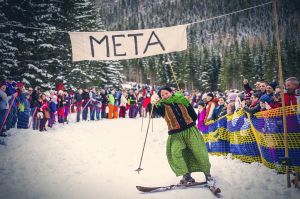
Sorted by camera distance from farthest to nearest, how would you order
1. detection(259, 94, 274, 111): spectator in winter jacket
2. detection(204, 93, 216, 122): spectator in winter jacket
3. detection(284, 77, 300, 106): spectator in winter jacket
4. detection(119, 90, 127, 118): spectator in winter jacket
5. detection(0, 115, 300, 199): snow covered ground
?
detection(119, 90, 127, 118): spectator in winter jacket, detection(204, 93, 216, 122): spectator in winter jacket, detection(259, 94, 274, 111): spectator in winter jacket, detection(284, 77, 300, 106): spectator in winter jacket, detection(0, 115, 300, 199): snow covered ground

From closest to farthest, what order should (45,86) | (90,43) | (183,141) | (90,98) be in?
(183,141) < (90,43) < (90,98) < (45,86)

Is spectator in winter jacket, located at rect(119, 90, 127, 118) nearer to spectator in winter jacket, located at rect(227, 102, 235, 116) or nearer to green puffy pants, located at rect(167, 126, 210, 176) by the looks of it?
spectator in winter jacket, located at rect(227, 102, 235, 116)

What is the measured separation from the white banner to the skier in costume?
214 centimetres

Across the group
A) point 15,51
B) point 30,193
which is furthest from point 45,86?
point 30,193

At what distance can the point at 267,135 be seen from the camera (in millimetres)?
5691

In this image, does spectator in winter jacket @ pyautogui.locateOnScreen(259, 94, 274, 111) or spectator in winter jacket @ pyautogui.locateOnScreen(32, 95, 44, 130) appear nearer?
spectator in winter jacket @ pyautogui.locateOnScreen(259, 94, 274, 111)

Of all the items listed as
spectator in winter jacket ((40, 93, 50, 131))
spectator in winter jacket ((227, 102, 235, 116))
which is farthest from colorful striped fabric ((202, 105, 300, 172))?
spectator in winter jacket ((40, 93, 50, 131))

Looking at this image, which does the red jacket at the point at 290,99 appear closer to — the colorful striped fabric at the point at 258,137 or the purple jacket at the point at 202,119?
the colorful striped fabric at the point at 258,137

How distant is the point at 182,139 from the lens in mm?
5660

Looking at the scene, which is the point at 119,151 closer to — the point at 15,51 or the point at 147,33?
the point at 147,33

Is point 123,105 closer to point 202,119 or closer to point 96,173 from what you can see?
point 202,119

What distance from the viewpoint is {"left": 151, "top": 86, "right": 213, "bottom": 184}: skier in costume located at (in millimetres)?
5527

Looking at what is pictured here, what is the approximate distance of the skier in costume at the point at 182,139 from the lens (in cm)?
553

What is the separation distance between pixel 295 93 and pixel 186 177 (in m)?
3.06
